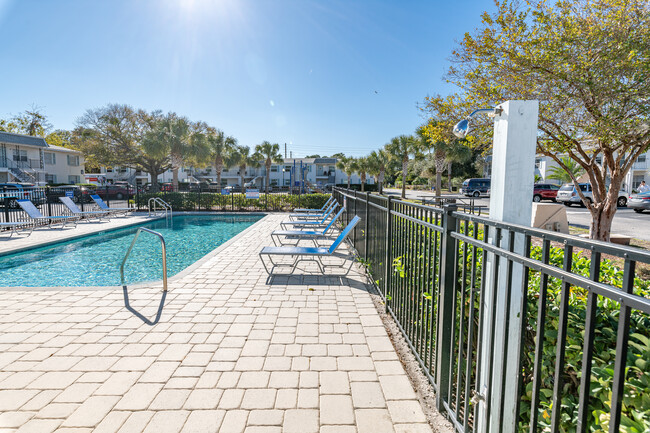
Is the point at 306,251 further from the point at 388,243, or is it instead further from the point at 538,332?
the point at 538,332

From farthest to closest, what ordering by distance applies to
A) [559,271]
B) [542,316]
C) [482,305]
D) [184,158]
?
[184,158]
[482,305]
[542,316]
[559,271]

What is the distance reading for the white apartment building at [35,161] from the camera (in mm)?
30531

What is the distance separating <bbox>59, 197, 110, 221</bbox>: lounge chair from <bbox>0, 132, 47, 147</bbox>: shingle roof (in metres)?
21.9

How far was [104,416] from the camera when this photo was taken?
2.35 meters

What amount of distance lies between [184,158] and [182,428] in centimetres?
2557

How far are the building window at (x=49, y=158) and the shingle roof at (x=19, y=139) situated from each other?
1.68m

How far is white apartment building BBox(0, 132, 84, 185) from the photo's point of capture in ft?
100

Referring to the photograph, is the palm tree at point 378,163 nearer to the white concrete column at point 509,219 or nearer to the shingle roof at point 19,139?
the shingle roof at point 19,139

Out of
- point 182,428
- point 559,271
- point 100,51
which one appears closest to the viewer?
point 559,271

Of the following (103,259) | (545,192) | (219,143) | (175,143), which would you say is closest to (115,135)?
(219,143)

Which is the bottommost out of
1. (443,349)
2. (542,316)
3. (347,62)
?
(443,349)

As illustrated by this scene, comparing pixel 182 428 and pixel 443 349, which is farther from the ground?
pixel 443 349

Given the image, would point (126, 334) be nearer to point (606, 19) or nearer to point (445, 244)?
point (445, 244)

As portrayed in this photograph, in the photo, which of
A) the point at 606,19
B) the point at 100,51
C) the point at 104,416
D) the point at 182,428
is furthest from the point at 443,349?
the point at 100,51
